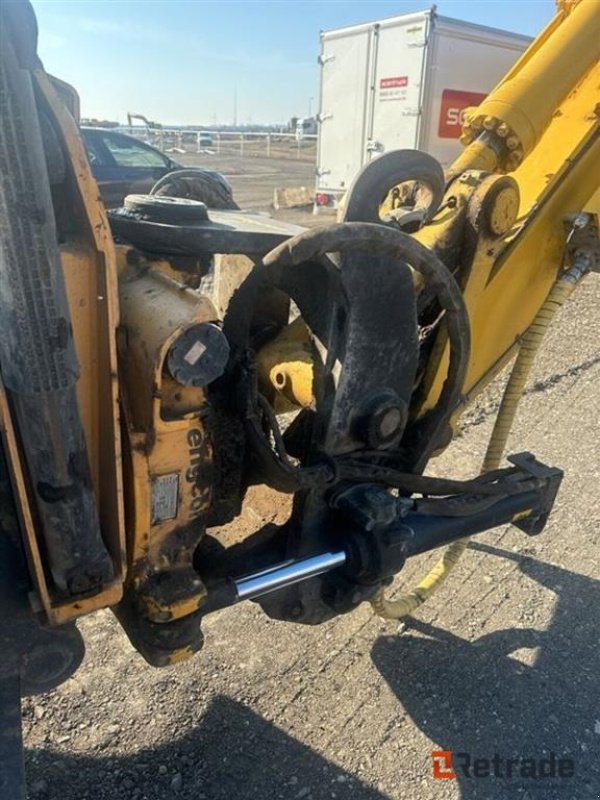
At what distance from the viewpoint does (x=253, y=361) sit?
1923 millimetres

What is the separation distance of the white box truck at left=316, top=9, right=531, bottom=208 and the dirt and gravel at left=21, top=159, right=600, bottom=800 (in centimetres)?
747

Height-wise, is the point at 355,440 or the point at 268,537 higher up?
the point at 355,440

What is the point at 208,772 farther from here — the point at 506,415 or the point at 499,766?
the point at 506,415

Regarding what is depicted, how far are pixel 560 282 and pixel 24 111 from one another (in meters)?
1.85

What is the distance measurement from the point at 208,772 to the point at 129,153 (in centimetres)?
975

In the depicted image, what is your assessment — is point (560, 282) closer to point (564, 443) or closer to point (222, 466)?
point (222, 466)

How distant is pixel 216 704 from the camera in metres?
2.58

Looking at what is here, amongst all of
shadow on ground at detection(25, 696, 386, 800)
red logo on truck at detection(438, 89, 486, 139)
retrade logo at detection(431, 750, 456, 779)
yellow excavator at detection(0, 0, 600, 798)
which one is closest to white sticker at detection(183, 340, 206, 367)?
yellow excavator at detection(0, 0, 600, 798)

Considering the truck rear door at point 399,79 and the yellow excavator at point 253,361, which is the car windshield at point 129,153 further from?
the yellow excavator at point 253,361

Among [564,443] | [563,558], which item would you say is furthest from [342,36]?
[563,558]

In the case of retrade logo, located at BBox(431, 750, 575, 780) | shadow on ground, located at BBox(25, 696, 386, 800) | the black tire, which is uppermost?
the black tire

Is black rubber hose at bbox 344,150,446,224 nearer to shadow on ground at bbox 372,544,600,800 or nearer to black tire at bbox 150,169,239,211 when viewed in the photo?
black tire at bbox 150,169,239,211

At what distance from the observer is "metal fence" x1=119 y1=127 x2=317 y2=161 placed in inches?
1399

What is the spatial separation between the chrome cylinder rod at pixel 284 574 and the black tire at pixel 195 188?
1126mm
